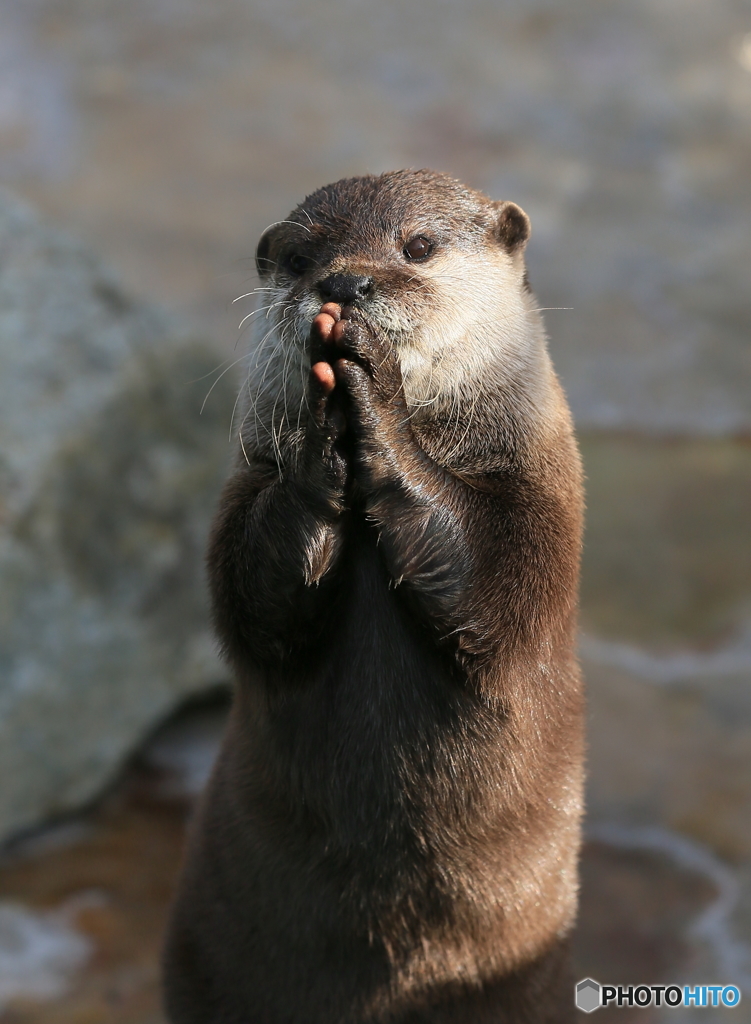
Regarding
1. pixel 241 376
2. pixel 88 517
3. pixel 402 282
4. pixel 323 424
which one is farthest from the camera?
pixel 88 517

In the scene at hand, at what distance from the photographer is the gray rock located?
4516 mm

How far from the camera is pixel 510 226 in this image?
2.92 metres

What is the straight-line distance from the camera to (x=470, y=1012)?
2.72 meters

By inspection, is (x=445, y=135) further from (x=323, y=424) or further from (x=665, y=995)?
(x=323, y=424)

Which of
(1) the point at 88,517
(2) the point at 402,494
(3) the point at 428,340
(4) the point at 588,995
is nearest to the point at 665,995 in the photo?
(4) the point at 588,995

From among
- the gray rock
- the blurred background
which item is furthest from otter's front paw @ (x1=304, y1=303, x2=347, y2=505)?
the gray rock

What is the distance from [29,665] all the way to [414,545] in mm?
2653

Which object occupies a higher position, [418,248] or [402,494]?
[418,248]

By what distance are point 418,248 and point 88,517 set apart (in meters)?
2.56

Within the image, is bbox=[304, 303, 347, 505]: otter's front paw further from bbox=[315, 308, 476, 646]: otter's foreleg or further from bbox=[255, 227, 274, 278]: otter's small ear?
bbox=[255, 227, 274, 278]: otter's small ear

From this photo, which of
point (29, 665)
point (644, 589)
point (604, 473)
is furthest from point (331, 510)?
point (604, 473)

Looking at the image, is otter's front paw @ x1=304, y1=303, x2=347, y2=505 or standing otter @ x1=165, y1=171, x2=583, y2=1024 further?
standing otter @ x1=165, y1=171, x2=583, y2=1024

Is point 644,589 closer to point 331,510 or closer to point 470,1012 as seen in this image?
point 470,1012

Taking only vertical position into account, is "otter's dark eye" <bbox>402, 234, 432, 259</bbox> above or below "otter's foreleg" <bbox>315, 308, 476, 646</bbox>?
above
